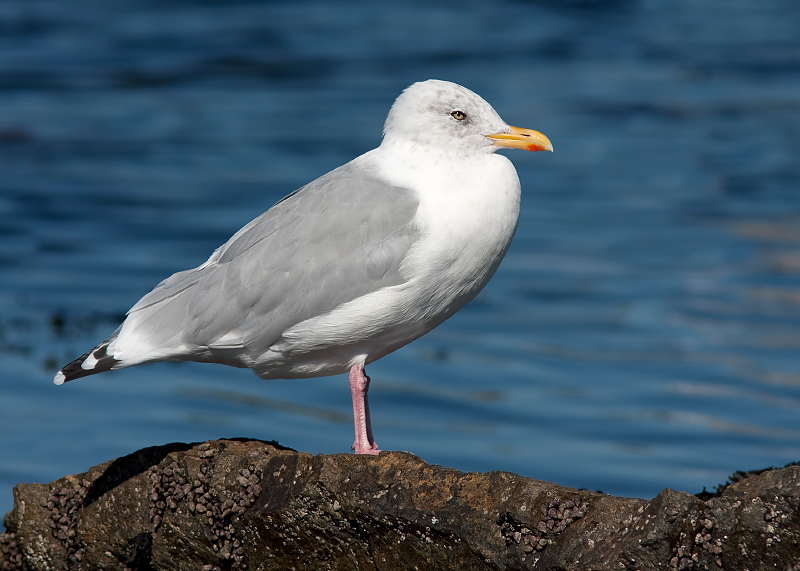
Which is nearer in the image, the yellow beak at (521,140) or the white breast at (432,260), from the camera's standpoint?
the white breast at (432,260)

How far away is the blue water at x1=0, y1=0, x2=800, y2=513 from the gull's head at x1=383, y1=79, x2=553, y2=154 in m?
3.50

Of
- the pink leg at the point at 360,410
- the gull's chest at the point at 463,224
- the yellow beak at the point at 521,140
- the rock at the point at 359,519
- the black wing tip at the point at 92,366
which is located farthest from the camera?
the yellow beak at the point at 521,140

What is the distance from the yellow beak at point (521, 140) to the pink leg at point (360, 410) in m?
1.46

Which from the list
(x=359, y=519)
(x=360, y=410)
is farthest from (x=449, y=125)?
(x=359, y=519)

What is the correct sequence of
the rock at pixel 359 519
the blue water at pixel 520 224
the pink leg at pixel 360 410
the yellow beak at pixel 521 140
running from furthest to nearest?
the blue water at pixel 520 224 → the yellow beak at pixel 521 140 → the pink leg at pixel 360 410 → the rock at pixel 359 519

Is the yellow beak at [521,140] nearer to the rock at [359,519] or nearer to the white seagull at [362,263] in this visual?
the white seagull at [362,263]

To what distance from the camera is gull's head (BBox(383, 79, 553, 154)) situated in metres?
5.79

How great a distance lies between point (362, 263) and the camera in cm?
559

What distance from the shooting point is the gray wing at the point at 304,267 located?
18.2 feet

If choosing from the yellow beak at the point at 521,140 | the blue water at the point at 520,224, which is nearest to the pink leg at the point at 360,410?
the yellow beak at the point at 521,140

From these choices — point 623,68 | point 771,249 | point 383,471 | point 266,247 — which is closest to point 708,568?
point 383,471

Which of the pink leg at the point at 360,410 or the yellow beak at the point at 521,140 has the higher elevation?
the yellow beak at the point at 521,140

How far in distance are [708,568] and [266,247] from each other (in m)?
2.80

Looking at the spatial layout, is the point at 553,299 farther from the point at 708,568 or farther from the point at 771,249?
the point at 708,568
